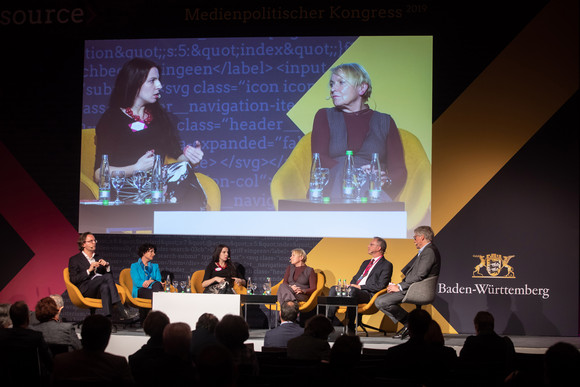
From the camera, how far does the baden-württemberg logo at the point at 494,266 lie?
771 centimetres

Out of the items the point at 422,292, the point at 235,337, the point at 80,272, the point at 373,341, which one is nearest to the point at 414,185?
the point at 422,292

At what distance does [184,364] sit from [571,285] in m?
5.96

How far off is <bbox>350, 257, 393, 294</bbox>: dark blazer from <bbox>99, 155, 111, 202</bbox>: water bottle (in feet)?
11.2

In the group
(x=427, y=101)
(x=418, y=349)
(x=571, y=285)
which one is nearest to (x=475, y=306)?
(x=571, y=285)

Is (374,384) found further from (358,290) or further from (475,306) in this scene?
(475,306)

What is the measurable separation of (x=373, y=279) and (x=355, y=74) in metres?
2.50

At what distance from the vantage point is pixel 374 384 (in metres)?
2.72

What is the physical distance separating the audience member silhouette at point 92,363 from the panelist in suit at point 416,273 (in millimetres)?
4272

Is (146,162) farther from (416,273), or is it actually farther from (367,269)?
(416,273)

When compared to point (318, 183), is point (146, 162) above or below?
above

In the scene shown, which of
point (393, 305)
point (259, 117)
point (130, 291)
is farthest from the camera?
point (259, 117)

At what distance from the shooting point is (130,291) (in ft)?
25.4

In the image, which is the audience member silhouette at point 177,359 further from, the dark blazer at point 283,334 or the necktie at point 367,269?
the necktie at point 367,269

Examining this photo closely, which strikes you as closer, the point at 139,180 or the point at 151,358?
the point at 151,358
